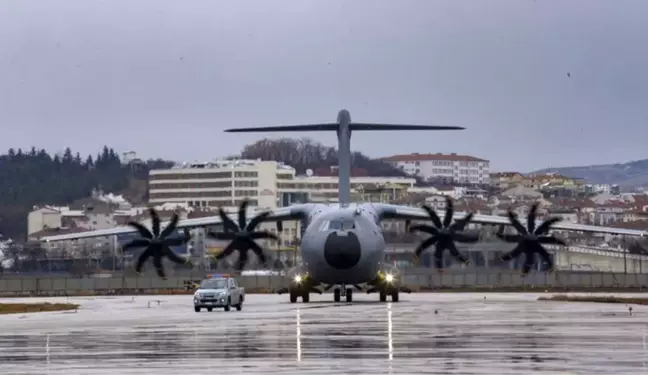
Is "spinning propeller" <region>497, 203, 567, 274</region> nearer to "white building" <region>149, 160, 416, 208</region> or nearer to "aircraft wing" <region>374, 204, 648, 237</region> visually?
"aircraft wing" <region>374, 204, 648, 237</region>

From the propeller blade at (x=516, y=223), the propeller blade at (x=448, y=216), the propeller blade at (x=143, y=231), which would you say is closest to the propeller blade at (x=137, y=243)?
the propeller blade at (x=143, y=231)

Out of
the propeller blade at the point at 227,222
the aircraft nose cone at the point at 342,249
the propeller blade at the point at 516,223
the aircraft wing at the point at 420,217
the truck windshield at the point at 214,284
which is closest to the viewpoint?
the truck windshield at the point at 214,284

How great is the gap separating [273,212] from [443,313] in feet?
58.1

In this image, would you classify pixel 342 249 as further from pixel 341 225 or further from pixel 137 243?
pixel 137 243

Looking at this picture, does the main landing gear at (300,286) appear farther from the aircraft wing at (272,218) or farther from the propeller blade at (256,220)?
the propeller blade at (256,220)

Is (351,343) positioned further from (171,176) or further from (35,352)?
(171,176)

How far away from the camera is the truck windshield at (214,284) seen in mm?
48466

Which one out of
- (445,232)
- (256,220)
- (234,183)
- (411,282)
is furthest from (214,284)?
(234,183)

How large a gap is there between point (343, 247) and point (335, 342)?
71.7ft

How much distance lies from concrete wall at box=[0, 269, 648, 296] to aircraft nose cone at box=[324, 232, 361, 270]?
89.8ft

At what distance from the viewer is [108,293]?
78.3 m

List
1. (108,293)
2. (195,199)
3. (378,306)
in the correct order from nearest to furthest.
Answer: (378,306) → (108,293) → (195,199)

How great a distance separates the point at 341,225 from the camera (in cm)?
5081

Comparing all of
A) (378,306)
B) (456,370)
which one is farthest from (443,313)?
(456,370)
